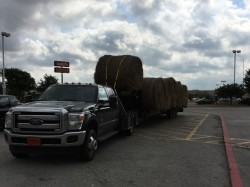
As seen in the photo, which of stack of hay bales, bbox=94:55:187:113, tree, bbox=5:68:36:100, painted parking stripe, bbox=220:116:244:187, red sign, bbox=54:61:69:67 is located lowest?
painted parking stripe, bbox=220:116:244:187

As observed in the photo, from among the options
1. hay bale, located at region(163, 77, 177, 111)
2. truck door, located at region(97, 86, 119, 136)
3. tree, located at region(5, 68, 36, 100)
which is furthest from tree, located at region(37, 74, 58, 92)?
truck door, located at region(97, 86, 119, 136)

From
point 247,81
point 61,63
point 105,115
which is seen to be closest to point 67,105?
point 105,115

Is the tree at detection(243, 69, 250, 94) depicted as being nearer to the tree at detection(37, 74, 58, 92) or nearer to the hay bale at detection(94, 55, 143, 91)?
the tree at detection(37, 74, 58, 92)

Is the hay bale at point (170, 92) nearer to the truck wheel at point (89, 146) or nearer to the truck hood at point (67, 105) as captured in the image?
the truck hood at point (67, 105)

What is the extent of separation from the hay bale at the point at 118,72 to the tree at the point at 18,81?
173 ft

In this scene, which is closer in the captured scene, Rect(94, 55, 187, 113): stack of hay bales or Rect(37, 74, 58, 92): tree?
Rect(94, 55, 187, 113): stack of hay bales

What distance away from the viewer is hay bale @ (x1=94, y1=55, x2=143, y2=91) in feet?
50.5

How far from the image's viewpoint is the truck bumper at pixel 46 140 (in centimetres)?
830

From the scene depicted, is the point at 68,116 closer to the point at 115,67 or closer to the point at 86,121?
the point at 86,121

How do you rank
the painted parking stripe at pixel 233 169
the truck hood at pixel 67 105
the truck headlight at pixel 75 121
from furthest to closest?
1. the truck hood at pixel 67 105
2. the truck headlight at pixel 75 121
3. the painted parking stripe at pixel 233 169

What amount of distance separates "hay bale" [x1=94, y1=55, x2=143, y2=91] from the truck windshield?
4.75 m

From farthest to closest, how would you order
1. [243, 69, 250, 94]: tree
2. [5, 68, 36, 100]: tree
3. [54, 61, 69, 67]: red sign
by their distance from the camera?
[5, 68, 36, 100]: tree < [243, 69, 250, 94]: tree < [54, 61, 69, 67]: red sign

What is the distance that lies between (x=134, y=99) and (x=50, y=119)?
872 cm

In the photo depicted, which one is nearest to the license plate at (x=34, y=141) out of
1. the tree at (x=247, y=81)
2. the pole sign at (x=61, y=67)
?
the pole sign at (x=61, y=67)
